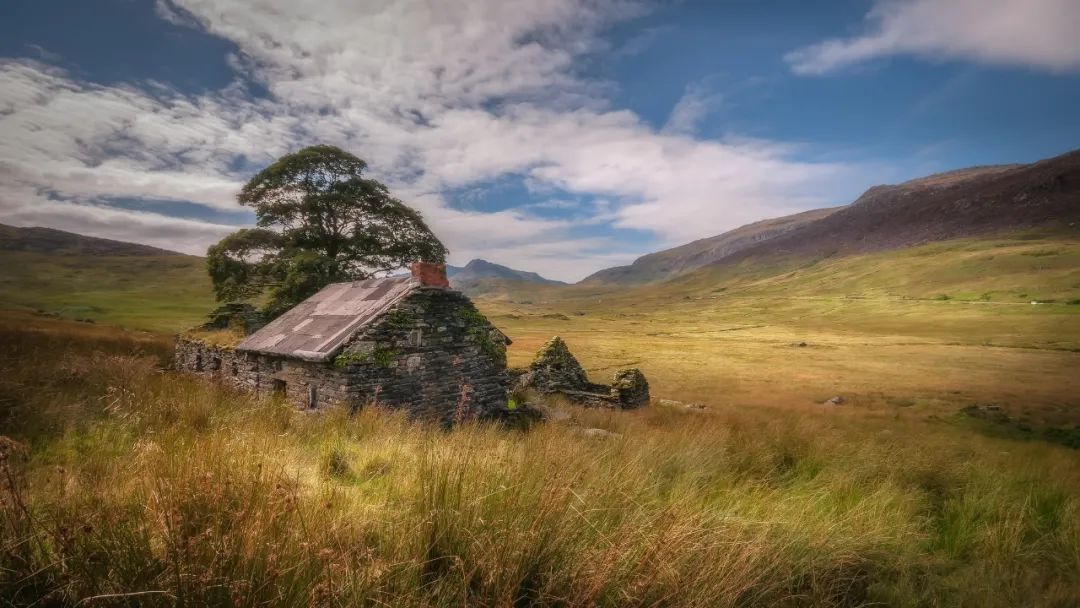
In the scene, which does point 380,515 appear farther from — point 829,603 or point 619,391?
point 619,391

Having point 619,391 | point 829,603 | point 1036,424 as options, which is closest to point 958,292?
point 1036,424

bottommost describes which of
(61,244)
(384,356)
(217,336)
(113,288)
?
(384,356)

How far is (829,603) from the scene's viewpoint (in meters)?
3.18

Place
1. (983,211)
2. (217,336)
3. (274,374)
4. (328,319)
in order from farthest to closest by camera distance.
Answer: (983,211), (217,336), (328,319), (274,374)

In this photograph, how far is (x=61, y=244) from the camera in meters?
141

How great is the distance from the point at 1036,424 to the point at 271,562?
29.2m

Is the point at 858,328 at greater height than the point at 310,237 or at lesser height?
lesser

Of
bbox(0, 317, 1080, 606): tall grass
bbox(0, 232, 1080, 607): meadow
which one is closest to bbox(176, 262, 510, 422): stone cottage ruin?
bbox(0, 232, 1080, 607): meadow

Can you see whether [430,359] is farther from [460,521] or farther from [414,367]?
[460,521]

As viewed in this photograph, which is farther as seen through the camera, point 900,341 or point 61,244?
point 61,244

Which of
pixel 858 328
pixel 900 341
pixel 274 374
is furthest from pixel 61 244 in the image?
pixel 858 328

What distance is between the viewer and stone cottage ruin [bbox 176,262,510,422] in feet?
36.4

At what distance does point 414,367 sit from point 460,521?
945cm

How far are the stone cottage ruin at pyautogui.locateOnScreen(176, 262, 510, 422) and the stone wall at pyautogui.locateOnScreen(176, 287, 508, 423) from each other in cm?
2
